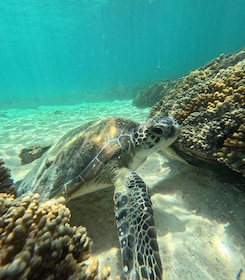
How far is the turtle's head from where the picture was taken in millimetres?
2705

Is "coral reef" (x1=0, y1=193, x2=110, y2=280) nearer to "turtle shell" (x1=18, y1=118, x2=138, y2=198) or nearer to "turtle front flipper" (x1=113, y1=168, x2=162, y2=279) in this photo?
"turtle front flipper" (x1=113, y1=168, x2=162, y2=279)

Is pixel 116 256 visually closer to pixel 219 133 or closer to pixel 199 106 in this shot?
pixel 219 133

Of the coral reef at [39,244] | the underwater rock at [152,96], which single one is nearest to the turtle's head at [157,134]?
the coral reef at [39,244]

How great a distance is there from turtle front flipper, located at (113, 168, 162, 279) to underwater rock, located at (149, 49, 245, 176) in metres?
0.94

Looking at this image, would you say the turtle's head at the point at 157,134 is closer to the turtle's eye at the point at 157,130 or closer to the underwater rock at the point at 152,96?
the turtle's eye at the point at 157,130

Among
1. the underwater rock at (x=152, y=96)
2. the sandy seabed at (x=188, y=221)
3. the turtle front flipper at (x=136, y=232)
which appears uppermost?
the underwater rock at (x=152, y=96)

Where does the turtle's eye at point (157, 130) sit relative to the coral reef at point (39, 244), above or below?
above

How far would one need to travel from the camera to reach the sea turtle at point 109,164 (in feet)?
6.86

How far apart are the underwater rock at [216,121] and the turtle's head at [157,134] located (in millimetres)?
220

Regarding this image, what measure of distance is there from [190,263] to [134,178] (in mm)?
995

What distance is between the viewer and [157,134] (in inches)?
108

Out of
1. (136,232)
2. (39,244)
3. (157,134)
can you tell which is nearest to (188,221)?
(136,232)

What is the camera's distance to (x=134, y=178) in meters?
2.39

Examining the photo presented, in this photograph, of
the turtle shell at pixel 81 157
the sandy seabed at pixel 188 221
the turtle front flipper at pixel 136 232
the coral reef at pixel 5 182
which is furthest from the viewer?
the coral reef at pixel 5 182
